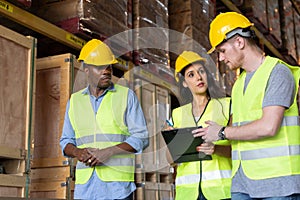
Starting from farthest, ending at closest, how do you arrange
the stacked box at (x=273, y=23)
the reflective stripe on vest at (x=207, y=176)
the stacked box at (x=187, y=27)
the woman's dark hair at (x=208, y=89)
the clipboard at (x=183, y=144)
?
1. the stacked box at (x=273, y=23)
2. the stacked box at (x=187, y=27)
3. the woman's dark hair at (x=208, y=89)
4. the reflective stripe on vest at (x=207, y=176)
5. the clipboard at (x=183, y=144)

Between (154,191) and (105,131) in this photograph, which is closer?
(105,131)

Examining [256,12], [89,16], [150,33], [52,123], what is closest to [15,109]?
[52,123]

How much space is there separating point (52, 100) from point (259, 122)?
2.28 m

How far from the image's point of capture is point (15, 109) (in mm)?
3539

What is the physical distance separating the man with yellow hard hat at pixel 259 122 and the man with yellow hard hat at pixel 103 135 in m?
0.69

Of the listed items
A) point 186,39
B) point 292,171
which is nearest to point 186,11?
point 186,39

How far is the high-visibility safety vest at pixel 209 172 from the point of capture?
9.32 ft

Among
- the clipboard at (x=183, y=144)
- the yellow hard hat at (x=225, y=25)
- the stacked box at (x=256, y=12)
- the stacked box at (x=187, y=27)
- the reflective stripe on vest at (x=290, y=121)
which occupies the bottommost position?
the clipboard at (x=183, y=144)

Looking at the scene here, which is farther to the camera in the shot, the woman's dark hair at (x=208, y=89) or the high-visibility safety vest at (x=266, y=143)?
→ the woman's dark hair at (x=208, y=89)

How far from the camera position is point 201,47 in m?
6.02

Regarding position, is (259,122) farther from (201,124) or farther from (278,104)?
(201,124)

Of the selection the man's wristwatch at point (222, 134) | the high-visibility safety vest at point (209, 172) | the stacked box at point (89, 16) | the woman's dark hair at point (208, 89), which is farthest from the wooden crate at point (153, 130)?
the man's wristwatch at point (222, 134)

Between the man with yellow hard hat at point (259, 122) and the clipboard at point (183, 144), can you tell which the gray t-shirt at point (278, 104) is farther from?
the clipboard at point (183, 144)

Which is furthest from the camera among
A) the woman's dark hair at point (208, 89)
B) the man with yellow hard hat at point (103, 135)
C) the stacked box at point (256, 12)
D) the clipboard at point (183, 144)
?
the stacked box at point (256, 12)
